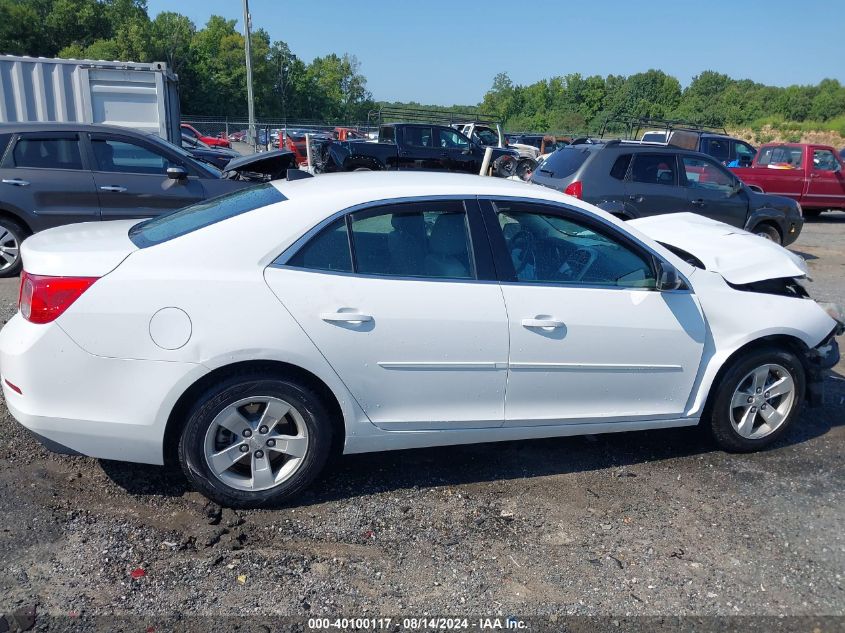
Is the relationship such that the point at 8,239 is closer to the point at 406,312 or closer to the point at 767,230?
the point at 406,312

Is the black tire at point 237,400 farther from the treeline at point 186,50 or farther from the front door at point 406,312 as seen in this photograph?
the treeline at point 186,50

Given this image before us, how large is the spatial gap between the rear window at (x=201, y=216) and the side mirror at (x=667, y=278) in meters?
2.07

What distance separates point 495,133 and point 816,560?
2514 cm

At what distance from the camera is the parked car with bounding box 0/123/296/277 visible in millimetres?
7402

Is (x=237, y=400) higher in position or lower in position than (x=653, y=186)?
lower

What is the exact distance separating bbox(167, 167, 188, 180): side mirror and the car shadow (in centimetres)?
448

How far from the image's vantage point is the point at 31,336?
3080 mm

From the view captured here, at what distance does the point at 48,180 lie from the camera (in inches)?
294

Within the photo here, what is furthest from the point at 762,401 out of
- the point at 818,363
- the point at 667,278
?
the point at 667,278

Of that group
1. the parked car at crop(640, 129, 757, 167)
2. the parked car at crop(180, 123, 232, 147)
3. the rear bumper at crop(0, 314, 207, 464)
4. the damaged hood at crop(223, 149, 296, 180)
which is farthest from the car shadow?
the parked car at crop(180, 123, 232, 147)

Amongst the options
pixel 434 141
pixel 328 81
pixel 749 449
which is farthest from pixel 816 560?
pixel 328 81

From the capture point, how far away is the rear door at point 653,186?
9.16 metres

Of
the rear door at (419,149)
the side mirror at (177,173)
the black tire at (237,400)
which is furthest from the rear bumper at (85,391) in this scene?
the rear door at (419,149)

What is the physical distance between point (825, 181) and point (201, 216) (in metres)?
15.6
